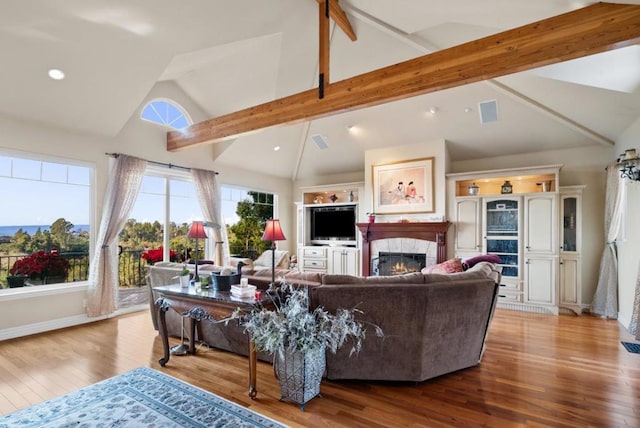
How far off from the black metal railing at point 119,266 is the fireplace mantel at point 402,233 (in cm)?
422

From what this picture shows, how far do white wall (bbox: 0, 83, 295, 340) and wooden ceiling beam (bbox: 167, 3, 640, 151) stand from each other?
7.34ft

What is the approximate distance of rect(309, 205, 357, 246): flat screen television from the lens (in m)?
7.64

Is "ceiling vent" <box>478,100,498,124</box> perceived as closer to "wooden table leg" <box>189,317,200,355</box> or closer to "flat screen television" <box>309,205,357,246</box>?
"flat screen television" <box>309,205,357,246</box>

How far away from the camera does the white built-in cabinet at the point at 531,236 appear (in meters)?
5.32

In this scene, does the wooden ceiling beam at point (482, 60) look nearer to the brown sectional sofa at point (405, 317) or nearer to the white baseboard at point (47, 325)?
the brown sectional sofa at point (405, 317)

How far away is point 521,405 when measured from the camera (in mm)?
2484

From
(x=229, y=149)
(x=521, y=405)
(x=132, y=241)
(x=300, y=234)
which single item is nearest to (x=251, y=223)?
(x=300, y=234)

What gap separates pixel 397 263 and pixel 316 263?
2.06m

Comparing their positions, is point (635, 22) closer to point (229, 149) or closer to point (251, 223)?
point (229, 149)

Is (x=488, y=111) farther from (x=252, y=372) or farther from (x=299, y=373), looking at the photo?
(x=252, y=372)

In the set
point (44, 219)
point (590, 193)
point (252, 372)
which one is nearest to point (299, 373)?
point (252, 372)

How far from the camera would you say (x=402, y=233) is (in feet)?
21.3

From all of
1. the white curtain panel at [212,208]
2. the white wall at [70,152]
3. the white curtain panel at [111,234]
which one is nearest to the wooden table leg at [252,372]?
the white curtain panel at [111,234]

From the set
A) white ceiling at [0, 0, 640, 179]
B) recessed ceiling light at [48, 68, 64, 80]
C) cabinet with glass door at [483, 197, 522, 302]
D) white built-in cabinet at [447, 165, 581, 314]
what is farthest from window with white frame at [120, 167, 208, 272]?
cabinet with glass door at [483, 197, 522, 302]
